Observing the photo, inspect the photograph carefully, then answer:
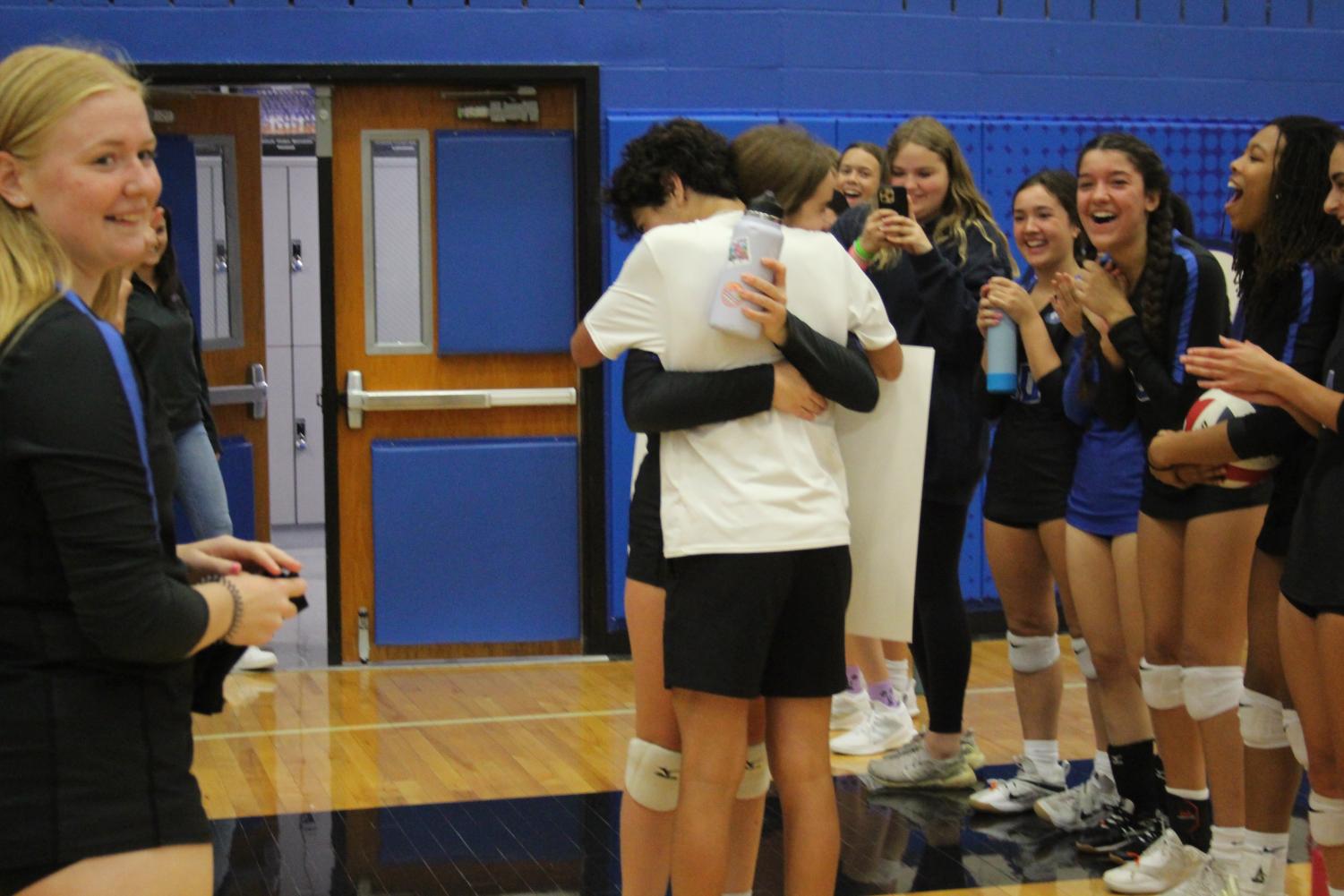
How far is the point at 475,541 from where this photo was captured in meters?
6.08

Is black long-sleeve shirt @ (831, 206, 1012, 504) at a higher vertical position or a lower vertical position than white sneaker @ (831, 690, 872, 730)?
higher

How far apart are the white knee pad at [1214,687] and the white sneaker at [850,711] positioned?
1692 millimetres

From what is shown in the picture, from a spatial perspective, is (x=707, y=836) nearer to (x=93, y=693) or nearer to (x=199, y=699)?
(x=199, y=699)

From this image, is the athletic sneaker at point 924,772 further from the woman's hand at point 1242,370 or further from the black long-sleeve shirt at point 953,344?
the woman's hand at point 1242,370

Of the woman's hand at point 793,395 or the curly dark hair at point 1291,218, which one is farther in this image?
the curly dark hair at point 1291,218

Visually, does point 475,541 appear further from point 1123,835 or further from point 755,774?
point 755,774

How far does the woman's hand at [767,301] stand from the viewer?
248 centimetres

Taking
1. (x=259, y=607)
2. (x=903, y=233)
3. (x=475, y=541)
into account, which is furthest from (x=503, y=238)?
(x=259, y=607)

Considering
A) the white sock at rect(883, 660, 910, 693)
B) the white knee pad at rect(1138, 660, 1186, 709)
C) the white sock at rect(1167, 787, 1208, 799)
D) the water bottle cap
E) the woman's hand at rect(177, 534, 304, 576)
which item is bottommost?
the white sock at rect(883, 660, 910, 693)

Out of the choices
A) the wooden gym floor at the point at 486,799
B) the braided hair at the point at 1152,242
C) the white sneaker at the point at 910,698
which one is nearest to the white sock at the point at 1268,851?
the wooden gym floor at the point at 486,799

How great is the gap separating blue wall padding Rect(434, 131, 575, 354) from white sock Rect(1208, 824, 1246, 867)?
3605 millimetres

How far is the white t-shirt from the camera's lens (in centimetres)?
250

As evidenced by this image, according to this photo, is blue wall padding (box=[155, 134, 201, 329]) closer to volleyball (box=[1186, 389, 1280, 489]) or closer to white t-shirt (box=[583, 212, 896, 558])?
white t-shirt (box=[583, 212, 896, 558])

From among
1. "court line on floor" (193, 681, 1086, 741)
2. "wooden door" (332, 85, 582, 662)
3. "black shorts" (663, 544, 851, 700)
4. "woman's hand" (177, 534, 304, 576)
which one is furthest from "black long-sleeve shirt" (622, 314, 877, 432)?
"wooden door" (332, 85, 582, 662)
